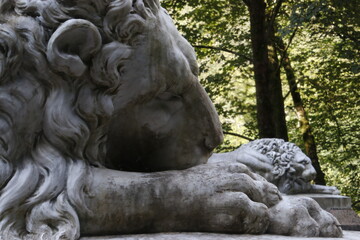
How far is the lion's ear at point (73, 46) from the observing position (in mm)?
2717

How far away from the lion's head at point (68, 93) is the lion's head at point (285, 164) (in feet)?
21.9

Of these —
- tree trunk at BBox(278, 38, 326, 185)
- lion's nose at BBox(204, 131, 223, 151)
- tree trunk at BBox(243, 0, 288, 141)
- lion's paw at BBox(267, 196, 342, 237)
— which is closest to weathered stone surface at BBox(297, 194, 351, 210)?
tree trunk at BBox(243, 0, 288, 141)

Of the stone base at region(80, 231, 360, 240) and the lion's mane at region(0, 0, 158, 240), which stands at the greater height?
the lion's mane at region(0, 0, 158, 240)

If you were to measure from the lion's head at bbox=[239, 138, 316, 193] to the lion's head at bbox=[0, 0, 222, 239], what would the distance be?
6674 millimetres

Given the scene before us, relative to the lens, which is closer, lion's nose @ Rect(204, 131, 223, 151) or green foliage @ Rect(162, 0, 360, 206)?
lion's nose @ Rect(204, 131, 223, 151)

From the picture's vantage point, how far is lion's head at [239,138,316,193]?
31.7 feet

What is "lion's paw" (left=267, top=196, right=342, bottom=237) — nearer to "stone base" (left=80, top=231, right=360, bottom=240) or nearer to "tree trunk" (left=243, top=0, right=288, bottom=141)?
"stone base" (left=80, top=231, right=360, bottom=240)

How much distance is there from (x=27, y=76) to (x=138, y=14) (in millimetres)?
622

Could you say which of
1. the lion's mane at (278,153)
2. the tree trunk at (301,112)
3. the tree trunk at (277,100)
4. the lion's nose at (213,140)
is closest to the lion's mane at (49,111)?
the lion's nose at (213,140)

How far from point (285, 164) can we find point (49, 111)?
738 cm

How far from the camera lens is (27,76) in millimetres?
2748

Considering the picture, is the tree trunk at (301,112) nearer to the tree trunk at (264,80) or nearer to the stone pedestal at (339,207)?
the tree trunk at (264,80)

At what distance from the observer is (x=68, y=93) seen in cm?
281

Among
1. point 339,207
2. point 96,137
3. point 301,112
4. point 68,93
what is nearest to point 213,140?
point 96,137
